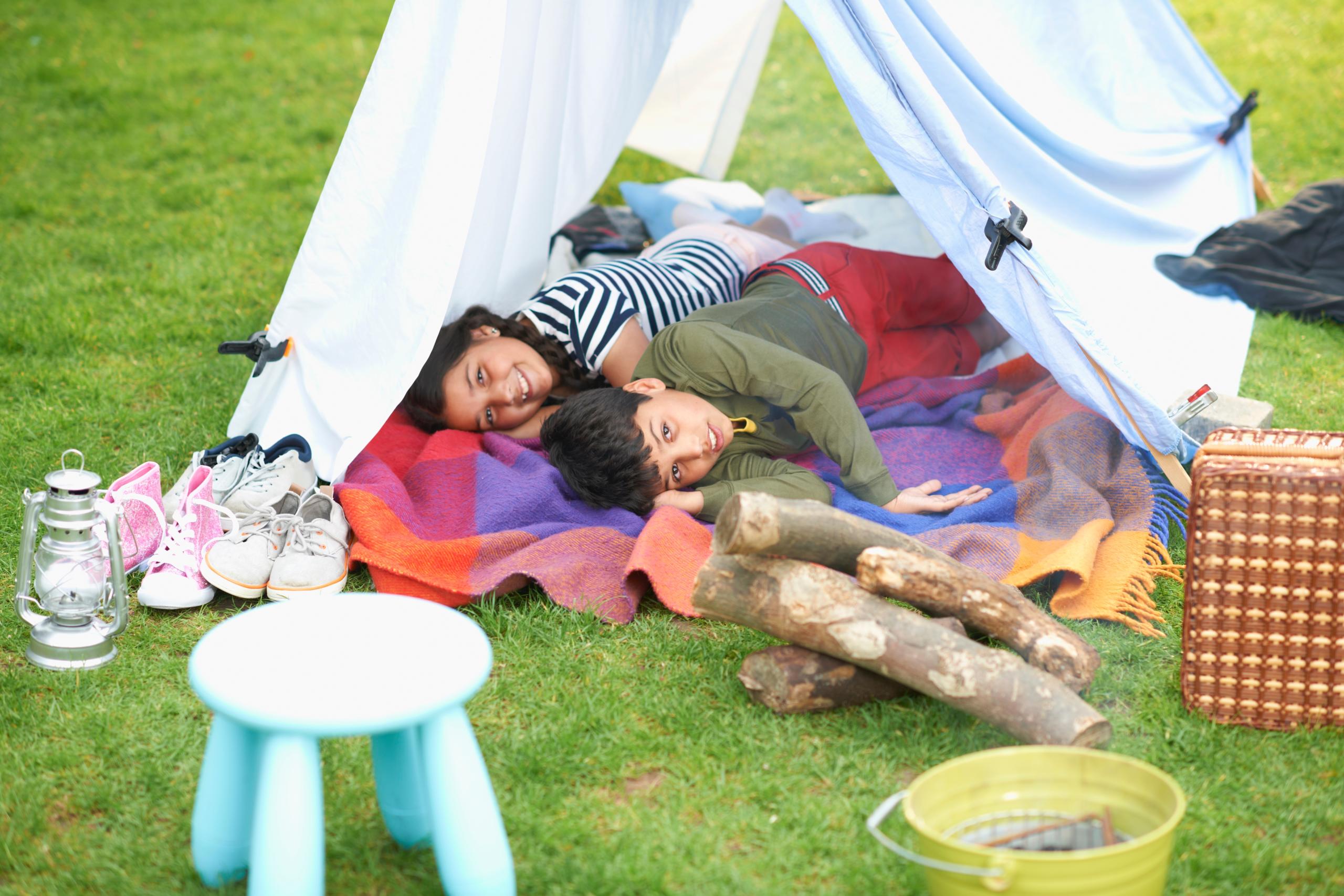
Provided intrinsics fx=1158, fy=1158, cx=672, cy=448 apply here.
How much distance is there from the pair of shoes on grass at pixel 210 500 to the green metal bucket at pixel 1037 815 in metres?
1.60

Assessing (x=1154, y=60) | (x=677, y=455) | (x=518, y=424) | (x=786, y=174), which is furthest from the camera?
(x=786, y=174)

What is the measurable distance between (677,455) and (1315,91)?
5.20 metres

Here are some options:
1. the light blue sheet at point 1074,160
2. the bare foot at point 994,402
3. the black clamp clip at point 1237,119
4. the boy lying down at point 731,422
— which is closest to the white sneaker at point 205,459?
the boy lying down at point 731,422

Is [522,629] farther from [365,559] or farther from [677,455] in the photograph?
[677,455]

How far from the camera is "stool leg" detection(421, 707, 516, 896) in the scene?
1528mm

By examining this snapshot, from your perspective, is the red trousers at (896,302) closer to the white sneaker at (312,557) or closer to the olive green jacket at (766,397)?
the olive green jacket at (766,397)

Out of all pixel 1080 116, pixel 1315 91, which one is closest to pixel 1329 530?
pixel 1080 116

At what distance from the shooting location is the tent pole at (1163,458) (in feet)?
8.29

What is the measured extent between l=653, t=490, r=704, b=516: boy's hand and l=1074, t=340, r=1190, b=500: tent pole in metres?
0.92

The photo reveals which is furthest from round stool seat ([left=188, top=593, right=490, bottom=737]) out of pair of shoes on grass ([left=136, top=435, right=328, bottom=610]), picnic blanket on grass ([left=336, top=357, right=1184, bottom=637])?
pair of shoes on grass ([left=136, top=435, right=328, bottom=610])

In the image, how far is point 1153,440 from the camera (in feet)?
8.36

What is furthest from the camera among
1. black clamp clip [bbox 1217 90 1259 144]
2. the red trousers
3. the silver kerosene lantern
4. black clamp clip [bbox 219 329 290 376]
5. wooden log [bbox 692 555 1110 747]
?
black clamp clip [bbox 1217 90 1259 144]

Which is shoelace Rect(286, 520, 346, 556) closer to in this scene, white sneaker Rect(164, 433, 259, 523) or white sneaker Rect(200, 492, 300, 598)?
white sneaker Rect(200, 492, 300, 598)

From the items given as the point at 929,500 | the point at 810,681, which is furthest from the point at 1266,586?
the point at 929,500
